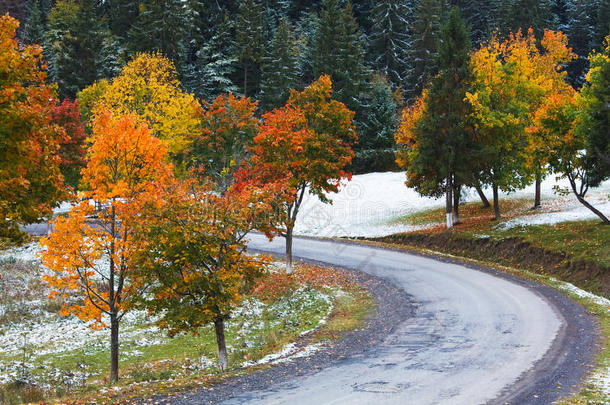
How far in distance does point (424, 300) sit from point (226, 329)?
26.8 ft

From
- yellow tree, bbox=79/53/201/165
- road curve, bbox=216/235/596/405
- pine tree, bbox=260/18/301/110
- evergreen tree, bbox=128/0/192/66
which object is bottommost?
road curve, bbox=216/235/596/405

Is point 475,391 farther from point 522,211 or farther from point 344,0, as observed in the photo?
point 344,0

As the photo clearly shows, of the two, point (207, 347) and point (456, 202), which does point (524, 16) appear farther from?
point (207, 347)

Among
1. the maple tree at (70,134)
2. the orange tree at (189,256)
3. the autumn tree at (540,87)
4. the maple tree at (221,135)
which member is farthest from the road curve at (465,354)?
the maple tree at (221,135)

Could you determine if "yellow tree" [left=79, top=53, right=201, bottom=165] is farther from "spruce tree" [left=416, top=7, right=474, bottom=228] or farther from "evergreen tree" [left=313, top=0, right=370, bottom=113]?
"evergreen tree" [left=313, top=0, right=370, bottom=113]

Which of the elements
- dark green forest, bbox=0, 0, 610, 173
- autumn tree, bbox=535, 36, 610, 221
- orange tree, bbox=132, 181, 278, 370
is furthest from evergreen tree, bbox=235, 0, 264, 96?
orange tree, bbox=132, 181, 278, 370

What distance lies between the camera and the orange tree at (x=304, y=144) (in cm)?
2477

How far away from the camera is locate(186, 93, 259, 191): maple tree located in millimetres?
43469

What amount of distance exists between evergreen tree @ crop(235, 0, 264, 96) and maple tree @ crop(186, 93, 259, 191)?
83.0 feet

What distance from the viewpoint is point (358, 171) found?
5812cm

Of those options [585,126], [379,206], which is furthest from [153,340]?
[379,206]

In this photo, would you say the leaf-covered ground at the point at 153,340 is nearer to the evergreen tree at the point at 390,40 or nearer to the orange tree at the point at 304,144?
the orange tree at the point at 304,144

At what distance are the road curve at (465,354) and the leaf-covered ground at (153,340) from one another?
2.23m

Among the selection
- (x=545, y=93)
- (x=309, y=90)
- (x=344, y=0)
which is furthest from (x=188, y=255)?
(x=344, y=0)
